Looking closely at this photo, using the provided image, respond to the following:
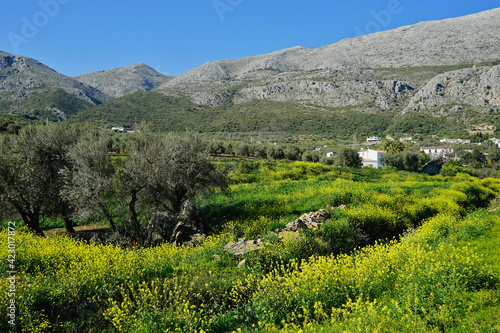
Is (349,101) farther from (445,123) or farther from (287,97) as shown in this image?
(445,123)

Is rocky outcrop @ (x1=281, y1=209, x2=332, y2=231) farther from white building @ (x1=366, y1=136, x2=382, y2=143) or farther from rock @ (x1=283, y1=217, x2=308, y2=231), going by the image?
white building @ (x1=366, y1=136, x2=382, y2=143)

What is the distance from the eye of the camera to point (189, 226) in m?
15.7

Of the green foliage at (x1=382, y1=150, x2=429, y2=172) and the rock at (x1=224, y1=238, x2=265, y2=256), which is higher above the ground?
the green foliage at (x1=382, y1=150, x2=429, y2=172)

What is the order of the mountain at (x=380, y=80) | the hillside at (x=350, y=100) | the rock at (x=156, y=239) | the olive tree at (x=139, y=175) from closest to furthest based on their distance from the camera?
the olive tree at (x=139, y=175) < the rock at (x=156, y=239) < the hillside at (x=350, y=100) < the mountain at (x=380, y=80)

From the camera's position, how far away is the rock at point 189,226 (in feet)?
49.3

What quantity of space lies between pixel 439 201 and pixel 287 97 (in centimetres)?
16013

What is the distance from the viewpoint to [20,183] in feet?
50.0

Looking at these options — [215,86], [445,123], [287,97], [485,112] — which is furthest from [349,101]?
[215,86]

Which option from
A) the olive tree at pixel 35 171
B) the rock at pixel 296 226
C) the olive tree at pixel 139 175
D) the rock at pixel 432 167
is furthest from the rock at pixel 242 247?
the rock at pixel 432 167

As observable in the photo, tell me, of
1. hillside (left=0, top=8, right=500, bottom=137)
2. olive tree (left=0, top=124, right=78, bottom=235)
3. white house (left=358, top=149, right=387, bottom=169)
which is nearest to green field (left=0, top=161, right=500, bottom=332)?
olive tree (left=0, top=124, right=78, bottom=235)

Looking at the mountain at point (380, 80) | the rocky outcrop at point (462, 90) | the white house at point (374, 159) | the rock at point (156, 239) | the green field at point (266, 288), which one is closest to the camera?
the green field at point (266, 288)

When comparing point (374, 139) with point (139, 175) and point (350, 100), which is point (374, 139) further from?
point (139, 175)

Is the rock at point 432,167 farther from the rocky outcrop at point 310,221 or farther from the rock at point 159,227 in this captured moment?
the rock at point 159,227

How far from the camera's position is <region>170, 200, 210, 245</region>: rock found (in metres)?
15.0
